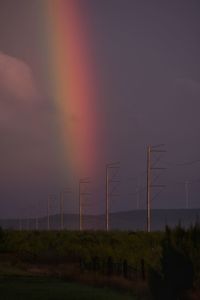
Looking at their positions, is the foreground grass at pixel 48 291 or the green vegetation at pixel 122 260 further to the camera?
the foreground grass at pixel 48 291

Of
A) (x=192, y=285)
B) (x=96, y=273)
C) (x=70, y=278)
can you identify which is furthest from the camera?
(x=96, y=273)

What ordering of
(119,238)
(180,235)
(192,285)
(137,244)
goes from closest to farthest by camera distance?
(192,285) → (180,235) → (137,244) → (119,238)

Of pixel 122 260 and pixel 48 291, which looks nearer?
pixel 48 291

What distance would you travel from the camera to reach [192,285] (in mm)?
29531

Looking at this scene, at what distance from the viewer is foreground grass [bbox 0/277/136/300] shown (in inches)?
1277

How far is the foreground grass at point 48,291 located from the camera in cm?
3244

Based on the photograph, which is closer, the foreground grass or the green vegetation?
the green vegetation

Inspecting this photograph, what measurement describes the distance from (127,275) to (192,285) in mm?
17673

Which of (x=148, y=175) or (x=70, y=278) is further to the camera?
(x=148, y=175)

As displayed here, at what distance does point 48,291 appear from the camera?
34938mm

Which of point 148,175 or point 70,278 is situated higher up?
point 148,175

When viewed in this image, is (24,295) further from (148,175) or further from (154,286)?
(148,175)

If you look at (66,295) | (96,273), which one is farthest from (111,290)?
(96,273)

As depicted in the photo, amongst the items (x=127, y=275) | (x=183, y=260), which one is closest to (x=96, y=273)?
(x=127, y=275)
